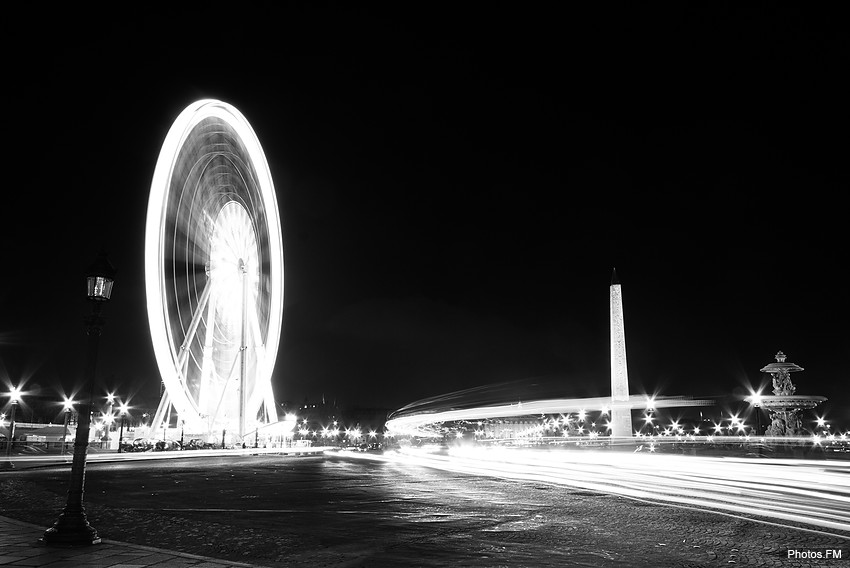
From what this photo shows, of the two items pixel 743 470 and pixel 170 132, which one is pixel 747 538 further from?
pixel 170 132

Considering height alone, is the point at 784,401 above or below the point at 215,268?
below

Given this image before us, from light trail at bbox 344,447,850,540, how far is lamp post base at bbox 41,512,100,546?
8426 millimetres

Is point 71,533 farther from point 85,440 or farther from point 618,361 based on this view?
point 618,361

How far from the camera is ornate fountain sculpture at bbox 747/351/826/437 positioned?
48219mm

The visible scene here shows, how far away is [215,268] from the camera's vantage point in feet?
110

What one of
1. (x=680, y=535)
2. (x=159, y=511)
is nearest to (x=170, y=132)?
(x=159, y=511)

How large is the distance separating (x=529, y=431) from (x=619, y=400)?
94648mm

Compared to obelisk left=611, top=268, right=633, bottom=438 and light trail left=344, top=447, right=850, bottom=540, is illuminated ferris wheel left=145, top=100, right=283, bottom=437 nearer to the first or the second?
light trail left=344, top=447, right=850, bottom=540

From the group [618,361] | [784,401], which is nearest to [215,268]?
[618,361]

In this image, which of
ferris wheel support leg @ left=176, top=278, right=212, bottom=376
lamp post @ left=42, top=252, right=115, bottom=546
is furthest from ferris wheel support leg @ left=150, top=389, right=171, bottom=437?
lamp post @ left=42, top=252, right=115, bottom=546

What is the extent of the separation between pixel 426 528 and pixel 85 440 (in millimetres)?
4194

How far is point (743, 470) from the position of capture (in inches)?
692

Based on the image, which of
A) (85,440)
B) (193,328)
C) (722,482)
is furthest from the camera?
(193,328)

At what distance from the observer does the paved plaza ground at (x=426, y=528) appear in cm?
689
